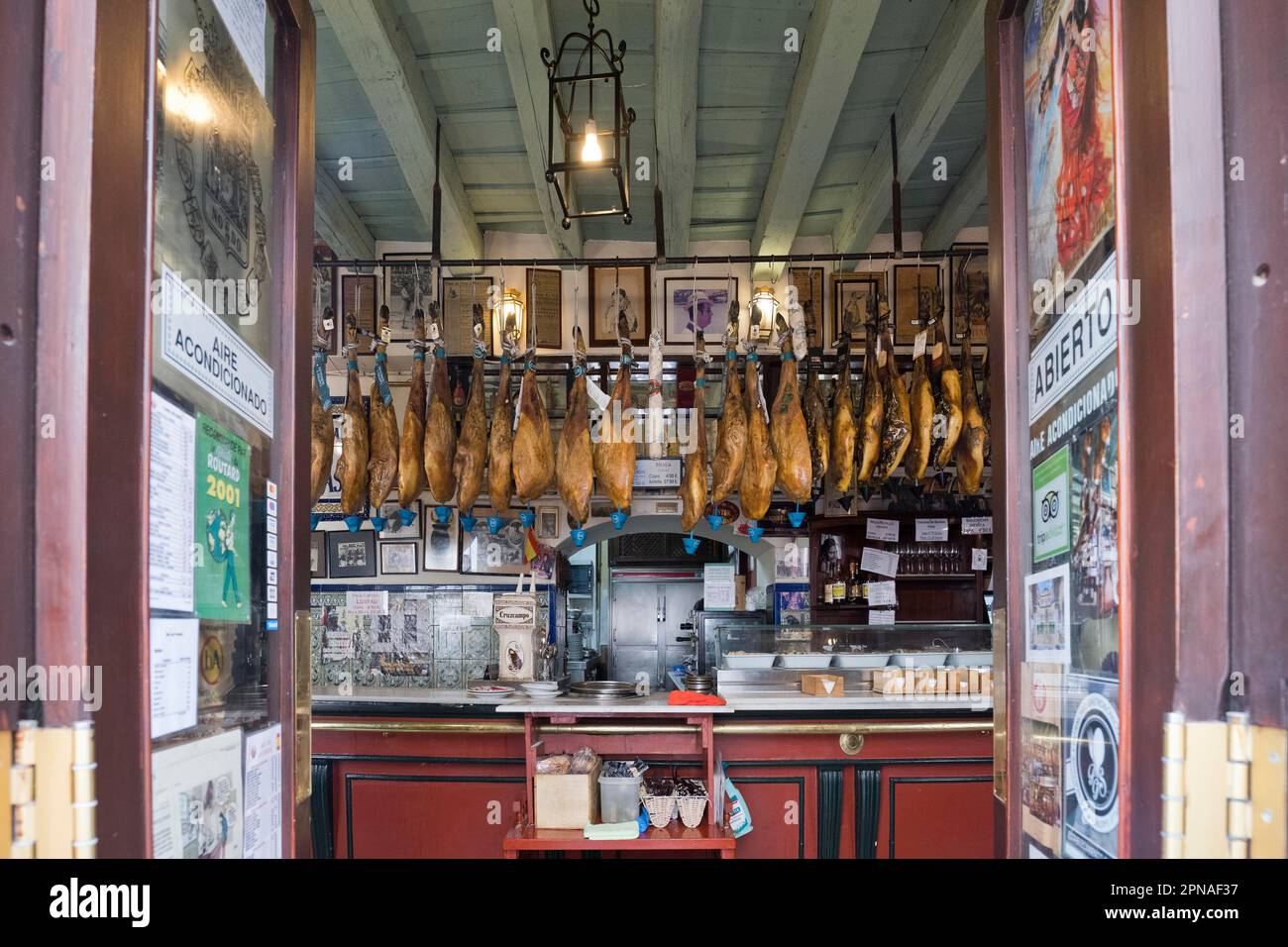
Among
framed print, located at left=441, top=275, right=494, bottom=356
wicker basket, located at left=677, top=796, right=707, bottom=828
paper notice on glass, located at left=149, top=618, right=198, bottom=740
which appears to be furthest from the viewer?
framed print, located at left=441, top=275, right=494, bottom=356

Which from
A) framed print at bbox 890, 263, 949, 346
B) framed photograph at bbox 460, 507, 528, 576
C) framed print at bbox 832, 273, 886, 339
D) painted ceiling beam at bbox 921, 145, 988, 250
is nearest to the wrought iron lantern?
framed print at bbox 832, 273, 886, 339

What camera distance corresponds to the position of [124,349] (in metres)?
1.03

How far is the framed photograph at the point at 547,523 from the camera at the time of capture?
23.8 ft

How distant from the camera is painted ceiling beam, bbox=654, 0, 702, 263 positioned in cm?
352

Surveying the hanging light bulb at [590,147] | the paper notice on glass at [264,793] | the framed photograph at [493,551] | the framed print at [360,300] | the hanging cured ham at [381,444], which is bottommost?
the paper notice on glass at [264,793]

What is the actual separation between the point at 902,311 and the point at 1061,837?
5638mm

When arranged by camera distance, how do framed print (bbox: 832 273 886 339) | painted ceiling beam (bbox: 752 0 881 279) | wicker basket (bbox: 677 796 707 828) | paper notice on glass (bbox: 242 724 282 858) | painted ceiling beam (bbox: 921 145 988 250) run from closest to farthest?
paper notice on glass (bbox: 242 724 282 858), painted ceiling beam (bbox: 752 0 881 279), wicker basket (bbox: 677 796 707 828), painted ceiling beam (bbox: 921 145 988 250), framed print (bbox: 832 273 886 339)

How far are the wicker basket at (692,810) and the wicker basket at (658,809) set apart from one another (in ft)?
0.20

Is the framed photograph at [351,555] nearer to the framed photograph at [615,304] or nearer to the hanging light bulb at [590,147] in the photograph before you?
the framed photograph at [615,304]

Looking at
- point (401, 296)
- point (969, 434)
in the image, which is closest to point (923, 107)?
point (969, 434)

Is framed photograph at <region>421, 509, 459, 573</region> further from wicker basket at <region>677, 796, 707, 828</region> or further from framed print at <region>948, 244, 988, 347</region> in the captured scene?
framed print at <region>948, 244, 988, 347</region>

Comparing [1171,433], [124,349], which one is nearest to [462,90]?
[124,349]

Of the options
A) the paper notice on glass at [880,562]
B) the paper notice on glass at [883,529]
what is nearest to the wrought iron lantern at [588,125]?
the paper notice on glass at [883,529]

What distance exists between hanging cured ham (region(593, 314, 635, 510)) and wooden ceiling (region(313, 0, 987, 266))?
1.12 m
